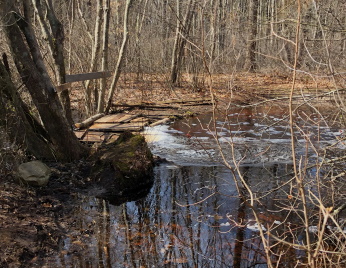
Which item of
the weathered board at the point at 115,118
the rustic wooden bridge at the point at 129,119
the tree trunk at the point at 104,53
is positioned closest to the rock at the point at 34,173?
the rustic wooden bridge at the point at 129,119

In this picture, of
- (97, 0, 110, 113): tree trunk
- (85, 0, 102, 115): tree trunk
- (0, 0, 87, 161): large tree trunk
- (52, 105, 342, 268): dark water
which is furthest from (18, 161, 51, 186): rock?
(97, 0, 110, 113): tree trunk

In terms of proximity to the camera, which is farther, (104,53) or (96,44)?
(104,53)

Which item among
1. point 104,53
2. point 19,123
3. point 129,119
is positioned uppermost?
point 104,53

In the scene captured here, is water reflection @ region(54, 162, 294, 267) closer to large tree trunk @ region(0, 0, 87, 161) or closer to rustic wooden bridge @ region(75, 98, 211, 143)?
large tree trunk @ region(0, 0, 87, 161)

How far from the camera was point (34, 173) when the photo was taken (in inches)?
253

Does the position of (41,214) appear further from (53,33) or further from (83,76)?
(83,76)

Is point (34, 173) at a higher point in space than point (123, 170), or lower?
higher

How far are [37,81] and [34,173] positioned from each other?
67.0 inches

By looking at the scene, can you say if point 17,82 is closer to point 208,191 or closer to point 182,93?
point 208,191

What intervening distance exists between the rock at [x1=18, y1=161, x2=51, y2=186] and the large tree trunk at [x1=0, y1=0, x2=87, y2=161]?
3.06 feet

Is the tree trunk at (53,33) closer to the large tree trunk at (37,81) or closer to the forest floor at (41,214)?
the large tree trunk at (37,81)

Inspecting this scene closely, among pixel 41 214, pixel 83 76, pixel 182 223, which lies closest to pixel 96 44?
pixel 83 76

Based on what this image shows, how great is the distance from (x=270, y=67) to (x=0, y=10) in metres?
16.5

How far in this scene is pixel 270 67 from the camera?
67.7 feet
